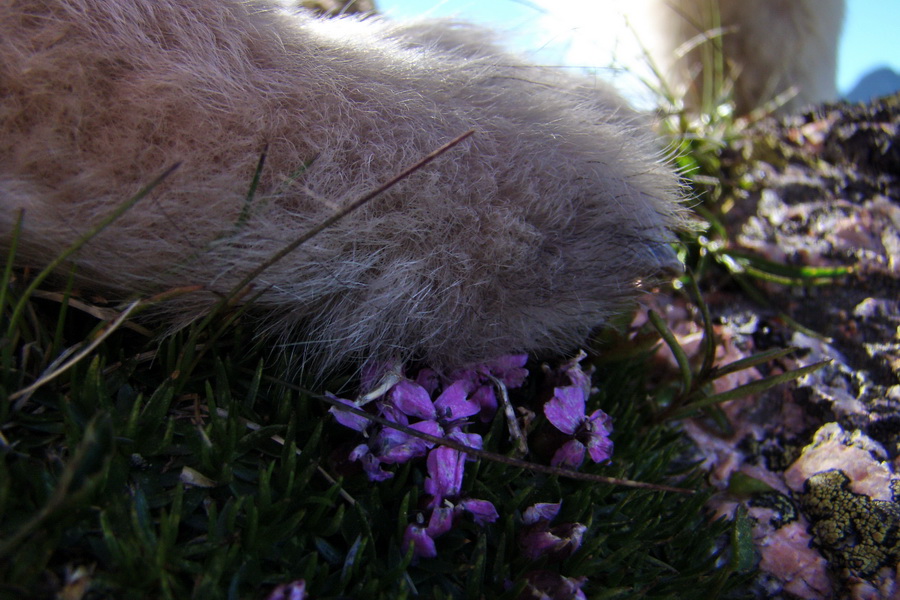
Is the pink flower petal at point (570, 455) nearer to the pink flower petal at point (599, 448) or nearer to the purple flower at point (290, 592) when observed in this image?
the pink flower petal at point (599, 448)

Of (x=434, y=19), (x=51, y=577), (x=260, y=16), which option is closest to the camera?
(x=51, y=577)

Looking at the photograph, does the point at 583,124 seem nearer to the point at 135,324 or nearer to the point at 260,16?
the point at 260,16

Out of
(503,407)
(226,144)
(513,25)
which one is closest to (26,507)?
(226,144)

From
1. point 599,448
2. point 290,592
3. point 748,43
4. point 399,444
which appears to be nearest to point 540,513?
point 599,448

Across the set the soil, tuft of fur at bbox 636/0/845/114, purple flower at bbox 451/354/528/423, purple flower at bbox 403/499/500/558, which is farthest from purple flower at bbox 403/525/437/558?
tuft of fur at bbox 636/0/845/114

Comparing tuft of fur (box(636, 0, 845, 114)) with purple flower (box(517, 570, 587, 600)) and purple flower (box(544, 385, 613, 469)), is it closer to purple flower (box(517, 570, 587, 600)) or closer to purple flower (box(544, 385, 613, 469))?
purple flower (box(544, 385, 613, 469))

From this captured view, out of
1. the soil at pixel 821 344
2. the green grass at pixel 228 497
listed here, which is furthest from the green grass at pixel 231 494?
the soil at pixel 821 344

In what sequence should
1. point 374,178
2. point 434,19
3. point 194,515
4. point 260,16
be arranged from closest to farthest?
point 194,515 < point 374,178 < point 260,16 < point 434,19

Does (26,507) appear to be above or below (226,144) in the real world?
below
